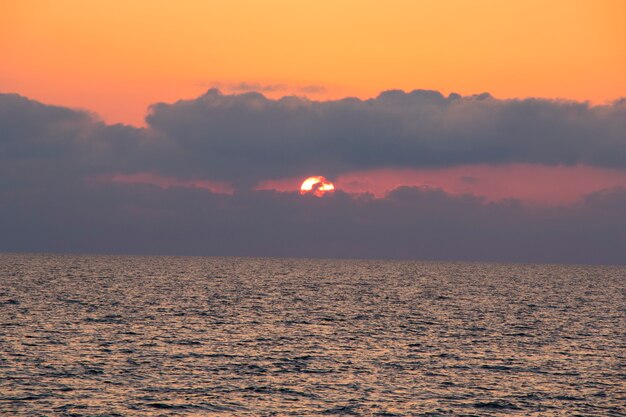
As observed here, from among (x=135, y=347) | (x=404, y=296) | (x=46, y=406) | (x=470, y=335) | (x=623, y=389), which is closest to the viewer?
(x=46, y=406)

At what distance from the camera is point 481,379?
49.4 meters

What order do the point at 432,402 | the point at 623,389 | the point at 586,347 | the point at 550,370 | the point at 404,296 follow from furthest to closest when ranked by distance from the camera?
the point at 404,296 < the point at 586,347 < the point at 550,370 < the point at 623,389 < the point at 432,402

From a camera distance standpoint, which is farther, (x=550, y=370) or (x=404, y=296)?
(x=404, y=296)

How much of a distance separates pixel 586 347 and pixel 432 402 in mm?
27926

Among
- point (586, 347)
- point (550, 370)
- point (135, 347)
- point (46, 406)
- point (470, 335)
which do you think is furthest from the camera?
point (470, 335)

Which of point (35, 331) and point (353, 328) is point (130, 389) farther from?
point (353, 328)

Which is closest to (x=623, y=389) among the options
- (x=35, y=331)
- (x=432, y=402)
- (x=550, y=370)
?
(x=550, y=370)

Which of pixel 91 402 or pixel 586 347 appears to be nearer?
pixel 91 402

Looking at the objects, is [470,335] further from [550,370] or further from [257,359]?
[257,359]

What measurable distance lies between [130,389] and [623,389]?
31.2m

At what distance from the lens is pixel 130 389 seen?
4388 cm

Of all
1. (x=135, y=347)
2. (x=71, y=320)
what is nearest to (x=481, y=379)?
(x=135, y=347)

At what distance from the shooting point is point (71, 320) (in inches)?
2992

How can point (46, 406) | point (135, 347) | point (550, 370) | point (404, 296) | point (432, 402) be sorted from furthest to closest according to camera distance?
1. point (404, 296)
2. point (135, 347)
3. point (550, 370)
4. point (432, 402)
5. point (46, 406)
